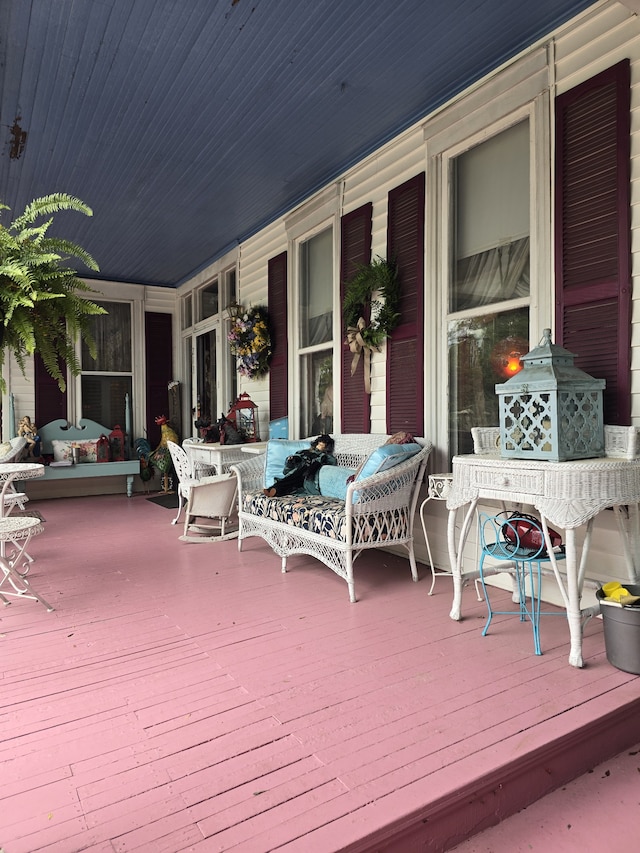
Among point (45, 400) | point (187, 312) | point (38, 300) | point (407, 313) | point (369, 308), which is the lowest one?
point (45, 400)

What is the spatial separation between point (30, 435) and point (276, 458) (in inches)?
178

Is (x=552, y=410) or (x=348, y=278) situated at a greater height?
(x=348, y=278)

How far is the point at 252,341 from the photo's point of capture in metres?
6.41

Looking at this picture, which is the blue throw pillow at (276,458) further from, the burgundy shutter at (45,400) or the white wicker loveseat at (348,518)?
the burgundy shutter at (45,400)

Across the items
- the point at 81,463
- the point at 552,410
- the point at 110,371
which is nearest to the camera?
the point at 552,410

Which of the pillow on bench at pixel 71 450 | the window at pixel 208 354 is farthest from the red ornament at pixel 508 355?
the pillow on bench at pixel 71 450

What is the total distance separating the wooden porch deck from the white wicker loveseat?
31 centimetres

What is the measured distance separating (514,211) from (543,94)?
65cm

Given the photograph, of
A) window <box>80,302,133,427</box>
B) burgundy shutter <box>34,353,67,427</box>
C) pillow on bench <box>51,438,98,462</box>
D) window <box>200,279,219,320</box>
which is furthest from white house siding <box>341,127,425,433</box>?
burgundy shutter <box>34,353,67,427</box>

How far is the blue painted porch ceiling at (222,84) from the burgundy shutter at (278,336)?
859 millimetres

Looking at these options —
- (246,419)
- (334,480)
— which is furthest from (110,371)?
(334,480)

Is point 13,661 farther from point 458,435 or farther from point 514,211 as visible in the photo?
point 514,211

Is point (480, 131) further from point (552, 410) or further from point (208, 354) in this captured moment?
point (208, 354)

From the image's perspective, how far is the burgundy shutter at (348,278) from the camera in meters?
4.89
